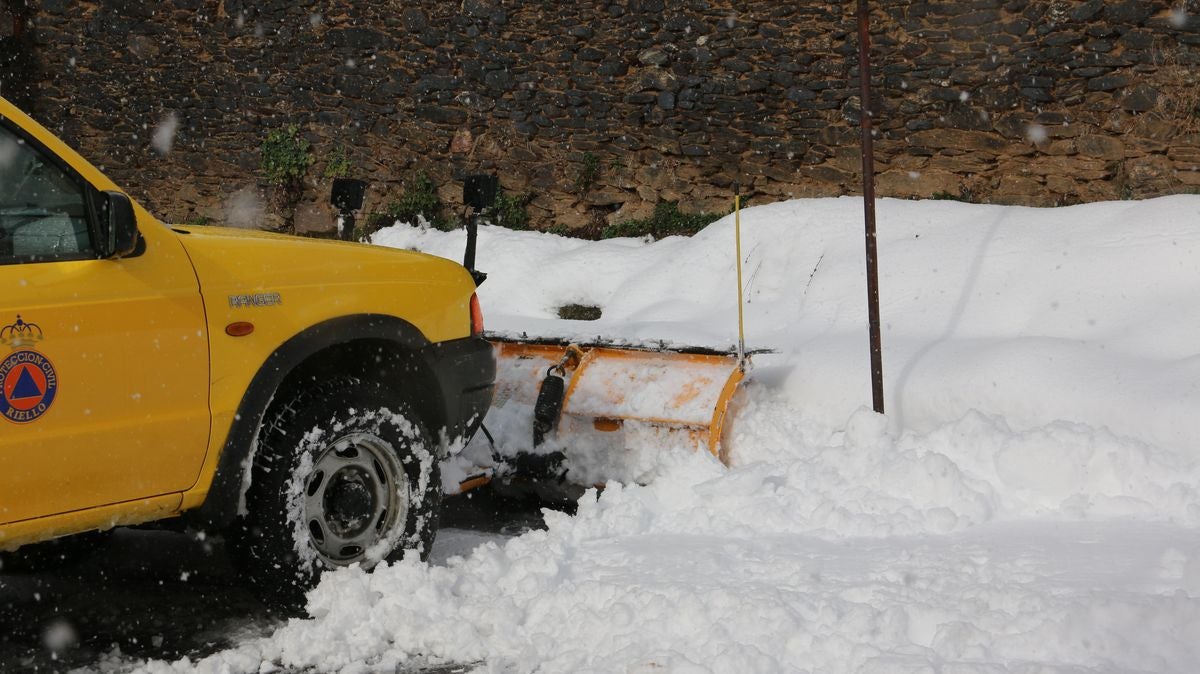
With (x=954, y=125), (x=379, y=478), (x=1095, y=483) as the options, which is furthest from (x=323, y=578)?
(x=954, y=125)

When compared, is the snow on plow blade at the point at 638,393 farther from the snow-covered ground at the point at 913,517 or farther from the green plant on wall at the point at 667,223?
the green plant on wall at the point at 667,223

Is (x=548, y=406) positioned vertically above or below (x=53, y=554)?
above

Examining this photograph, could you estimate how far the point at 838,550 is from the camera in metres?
4.92

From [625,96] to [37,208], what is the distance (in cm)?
837

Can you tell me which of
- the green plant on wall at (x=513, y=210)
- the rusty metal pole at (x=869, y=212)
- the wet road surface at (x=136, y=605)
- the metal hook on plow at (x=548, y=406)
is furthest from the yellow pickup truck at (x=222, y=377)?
the green plant on wall at (x=513, y=210)

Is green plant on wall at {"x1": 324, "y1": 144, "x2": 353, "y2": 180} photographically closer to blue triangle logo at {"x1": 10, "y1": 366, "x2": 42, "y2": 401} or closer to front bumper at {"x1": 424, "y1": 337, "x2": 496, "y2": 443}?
front bumper at {"x1": 424, "y1": 337, "x2": 496, "y2": 443}

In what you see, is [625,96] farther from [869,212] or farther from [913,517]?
[913,517]

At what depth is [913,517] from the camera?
5.15m

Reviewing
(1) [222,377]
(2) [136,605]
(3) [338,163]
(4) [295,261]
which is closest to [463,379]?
(4) [295,261]

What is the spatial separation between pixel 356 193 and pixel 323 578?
6.01ft

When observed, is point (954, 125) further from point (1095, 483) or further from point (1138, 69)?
point (1095, 483)

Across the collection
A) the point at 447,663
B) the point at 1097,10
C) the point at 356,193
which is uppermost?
the point at 1097,10

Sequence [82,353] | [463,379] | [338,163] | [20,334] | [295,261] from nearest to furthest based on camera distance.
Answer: [20,334] < [82,353] < [295,261] < [463,379] < [338,163]

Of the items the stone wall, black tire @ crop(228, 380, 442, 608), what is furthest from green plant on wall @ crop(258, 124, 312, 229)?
black tire @ crop(228, 380, 442, 608)
